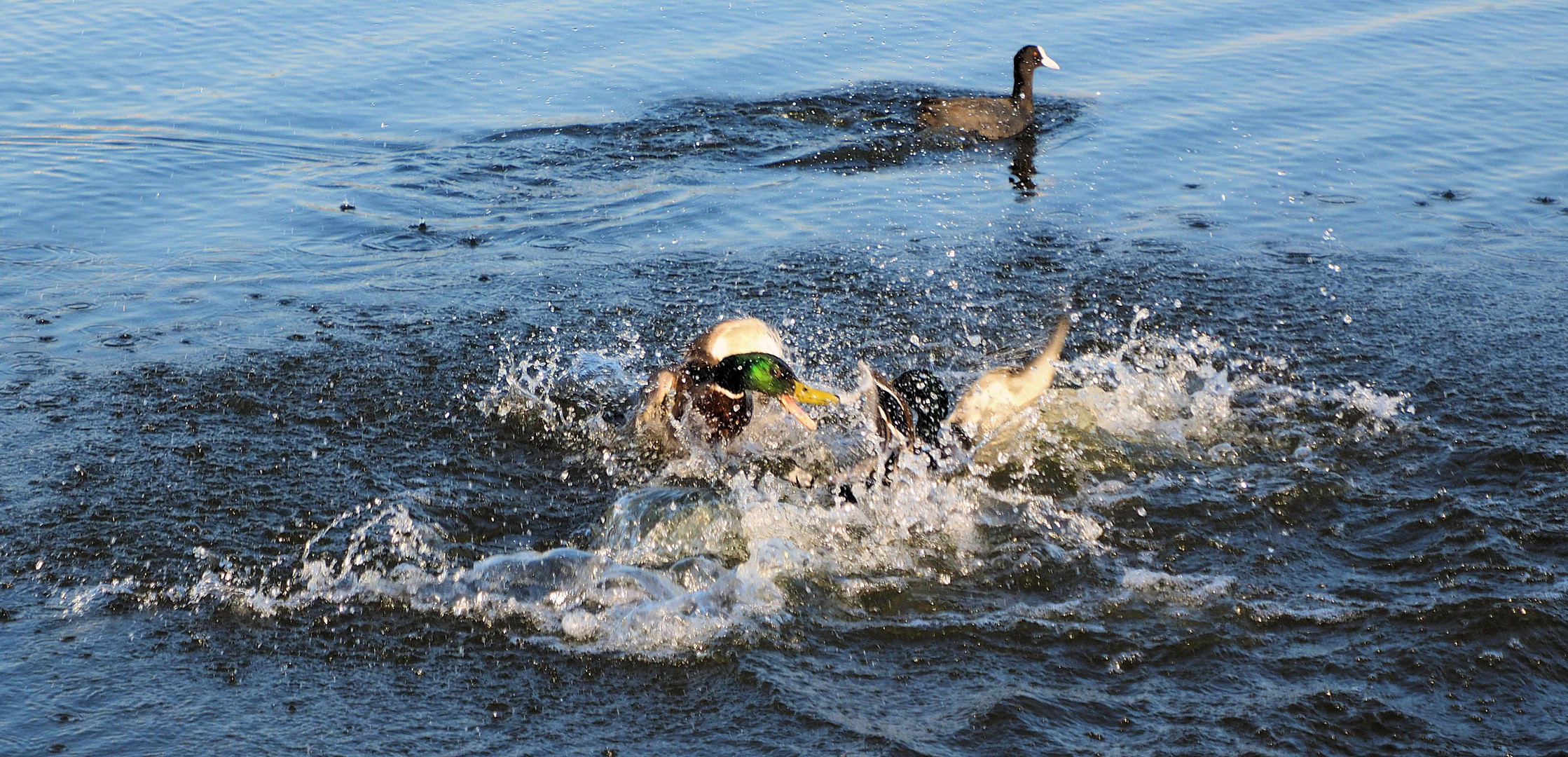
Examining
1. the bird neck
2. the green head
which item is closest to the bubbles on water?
the green head

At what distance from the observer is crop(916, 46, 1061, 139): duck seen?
378 inches

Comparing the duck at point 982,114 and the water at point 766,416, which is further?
the duck at point 982,114

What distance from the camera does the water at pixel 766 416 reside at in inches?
136

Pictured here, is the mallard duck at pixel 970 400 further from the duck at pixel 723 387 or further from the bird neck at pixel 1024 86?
the bird neck at pixel 1024 86

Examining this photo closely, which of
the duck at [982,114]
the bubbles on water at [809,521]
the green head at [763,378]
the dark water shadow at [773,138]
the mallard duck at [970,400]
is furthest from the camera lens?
Result: the duck at [982,114]

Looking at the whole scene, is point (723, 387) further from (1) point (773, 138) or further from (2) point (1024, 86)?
(2) point (1024, 86)

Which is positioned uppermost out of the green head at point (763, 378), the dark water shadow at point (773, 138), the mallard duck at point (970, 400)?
the dark water shadow at point (773, 138)

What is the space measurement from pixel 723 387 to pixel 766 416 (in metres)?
0.29

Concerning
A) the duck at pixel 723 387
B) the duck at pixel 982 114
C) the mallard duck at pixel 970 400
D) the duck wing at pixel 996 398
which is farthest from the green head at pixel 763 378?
the duck at pixel 982 114

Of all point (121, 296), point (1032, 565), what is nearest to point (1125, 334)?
point (1032, 565)

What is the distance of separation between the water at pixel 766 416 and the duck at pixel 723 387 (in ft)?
0.43

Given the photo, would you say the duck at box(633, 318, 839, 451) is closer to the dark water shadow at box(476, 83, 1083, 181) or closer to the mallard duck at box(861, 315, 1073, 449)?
the mallard duck at box(861, 315, 1073, 449)

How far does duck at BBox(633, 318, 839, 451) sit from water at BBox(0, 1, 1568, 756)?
132mm

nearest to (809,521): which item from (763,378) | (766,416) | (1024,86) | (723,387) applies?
(763,378)
